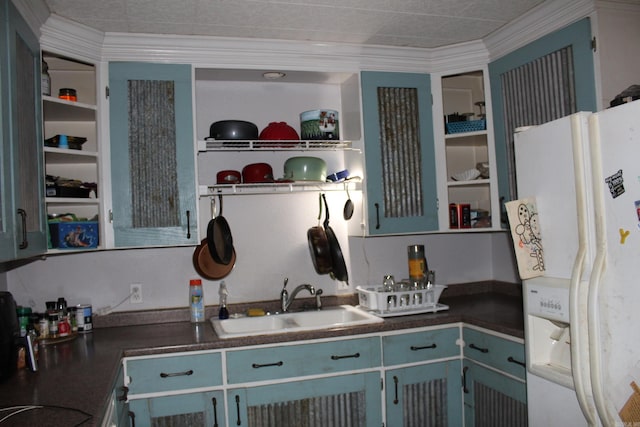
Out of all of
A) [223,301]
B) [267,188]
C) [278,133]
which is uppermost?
[278,133]

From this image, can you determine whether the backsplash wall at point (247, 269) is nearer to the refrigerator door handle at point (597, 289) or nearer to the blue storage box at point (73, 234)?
the blue storage box at point (73, 234)

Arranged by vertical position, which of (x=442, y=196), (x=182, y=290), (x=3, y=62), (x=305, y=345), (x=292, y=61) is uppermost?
(x=292, y=61)

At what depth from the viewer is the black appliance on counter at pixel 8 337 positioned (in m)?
1.73

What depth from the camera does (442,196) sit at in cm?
279

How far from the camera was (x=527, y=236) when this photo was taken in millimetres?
1771

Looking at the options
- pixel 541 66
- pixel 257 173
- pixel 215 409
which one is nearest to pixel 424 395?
pixel 215 409

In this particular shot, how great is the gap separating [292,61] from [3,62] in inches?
52.5

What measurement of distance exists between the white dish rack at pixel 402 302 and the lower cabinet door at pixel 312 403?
0.35 meters

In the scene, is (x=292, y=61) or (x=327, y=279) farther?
(x=327, y=279)

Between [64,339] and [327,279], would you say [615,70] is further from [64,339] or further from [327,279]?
[64,339]

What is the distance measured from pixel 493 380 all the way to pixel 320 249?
1069mm

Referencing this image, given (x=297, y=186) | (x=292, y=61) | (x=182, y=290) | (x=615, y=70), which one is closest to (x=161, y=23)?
(x=292, y=61)

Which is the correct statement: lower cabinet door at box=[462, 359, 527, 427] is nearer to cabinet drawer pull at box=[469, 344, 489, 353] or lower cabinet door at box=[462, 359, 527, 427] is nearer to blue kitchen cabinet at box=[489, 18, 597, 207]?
cabinet drawer pull at box=[469, 344, 489, 353]

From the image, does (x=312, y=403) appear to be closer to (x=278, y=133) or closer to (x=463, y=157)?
(x=278, y=133)
